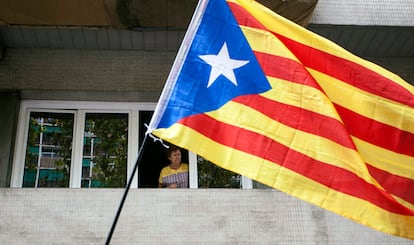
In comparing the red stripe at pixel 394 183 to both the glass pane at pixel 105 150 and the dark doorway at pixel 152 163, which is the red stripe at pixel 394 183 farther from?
the glass pane at pixel 105 150

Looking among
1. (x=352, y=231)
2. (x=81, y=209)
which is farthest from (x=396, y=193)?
(x=81, y=209)

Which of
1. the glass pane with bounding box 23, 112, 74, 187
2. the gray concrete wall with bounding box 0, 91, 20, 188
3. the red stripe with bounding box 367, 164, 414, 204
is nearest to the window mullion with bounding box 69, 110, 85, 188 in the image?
the glass pane with bounding box 23, 112, 74, 187

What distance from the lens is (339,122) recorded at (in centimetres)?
383

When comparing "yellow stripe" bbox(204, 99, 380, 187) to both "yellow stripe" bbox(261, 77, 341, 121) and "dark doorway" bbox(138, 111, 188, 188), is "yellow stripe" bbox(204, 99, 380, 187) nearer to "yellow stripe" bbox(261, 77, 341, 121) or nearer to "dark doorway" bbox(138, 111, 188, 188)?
"yellow stripe" bbox(261, 77, 341, 121)

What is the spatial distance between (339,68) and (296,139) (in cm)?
64

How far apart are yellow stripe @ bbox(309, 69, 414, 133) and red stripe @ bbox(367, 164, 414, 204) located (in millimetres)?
333

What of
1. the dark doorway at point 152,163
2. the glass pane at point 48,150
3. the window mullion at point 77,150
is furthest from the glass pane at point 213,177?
the glass pane at point 48,150

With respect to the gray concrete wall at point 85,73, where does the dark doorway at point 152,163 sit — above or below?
below

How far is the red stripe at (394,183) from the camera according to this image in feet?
13.0

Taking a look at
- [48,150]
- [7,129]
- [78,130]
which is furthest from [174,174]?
[7,129]

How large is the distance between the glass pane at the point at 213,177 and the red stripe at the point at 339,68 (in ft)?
10.4

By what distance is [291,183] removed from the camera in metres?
3.69

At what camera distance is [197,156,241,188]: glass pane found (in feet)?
23.1

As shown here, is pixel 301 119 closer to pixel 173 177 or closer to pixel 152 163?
pixel 173 177
